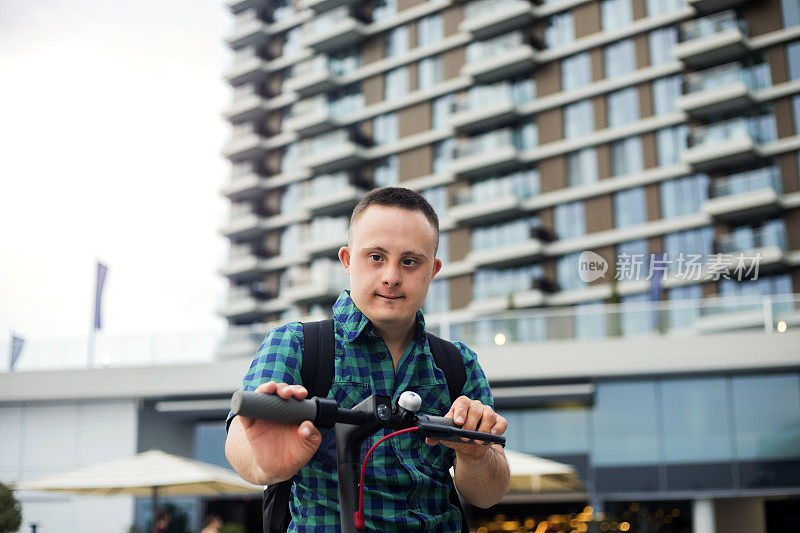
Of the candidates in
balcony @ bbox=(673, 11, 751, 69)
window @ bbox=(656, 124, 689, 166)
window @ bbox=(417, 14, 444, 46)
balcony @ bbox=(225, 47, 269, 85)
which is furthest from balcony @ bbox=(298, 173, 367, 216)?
balcony @ bbox=(673, 11, 751, 69)

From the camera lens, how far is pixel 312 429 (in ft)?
5.45

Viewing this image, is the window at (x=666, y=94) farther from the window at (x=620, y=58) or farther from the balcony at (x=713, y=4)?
the balcony at (x=713, y=4)

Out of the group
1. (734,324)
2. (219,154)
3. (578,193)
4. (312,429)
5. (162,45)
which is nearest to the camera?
(312,429)

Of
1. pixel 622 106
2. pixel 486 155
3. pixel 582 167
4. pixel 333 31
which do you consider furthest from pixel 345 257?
pixel 333 31

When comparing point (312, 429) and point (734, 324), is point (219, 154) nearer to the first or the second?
point (734, 324)

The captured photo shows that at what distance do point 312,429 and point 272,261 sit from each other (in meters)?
53.6

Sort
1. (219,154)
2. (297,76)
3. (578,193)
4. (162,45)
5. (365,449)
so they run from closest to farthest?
1. (365,449)
2. (162,45)
3. (578,193)
4. (297,76)
5. (219,154)

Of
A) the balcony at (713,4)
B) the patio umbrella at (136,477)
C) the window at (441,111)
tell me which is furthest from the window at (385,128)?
the patio umbrella at (136,477)

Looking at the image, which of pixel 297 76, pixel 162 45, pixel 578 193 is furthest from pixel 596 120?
pixel 162 45

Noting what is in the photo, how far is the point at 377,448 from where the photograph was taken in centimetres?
207

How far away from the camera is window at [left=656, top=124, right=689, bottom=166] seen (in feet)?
135

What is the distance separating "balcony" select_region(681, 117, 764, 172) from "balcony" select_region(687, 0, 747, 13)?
209 inches

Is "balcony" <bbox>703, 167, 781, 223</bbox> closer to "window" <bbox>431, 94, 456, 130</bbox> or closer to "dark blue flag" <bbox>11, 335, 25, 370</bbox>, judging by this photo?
"window" <bbox>431, 94, 456, 130</bbox>

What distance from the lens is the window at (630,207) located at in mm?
41500
